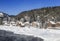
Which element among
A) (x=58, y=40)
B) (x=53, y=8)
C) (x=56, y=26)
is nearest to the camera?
(x=58, y=40)

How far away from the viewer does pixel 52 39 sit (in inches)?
533

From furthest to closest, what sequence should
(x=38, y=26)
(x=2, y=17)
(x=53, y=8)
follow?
(x=53, y=8)
(x=2, y=17)
(x=38, y=26)

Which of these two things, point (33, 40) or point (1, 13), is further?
point (1, 13)

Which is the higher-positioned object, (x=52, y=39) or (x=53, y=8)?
(x=53, y=8)

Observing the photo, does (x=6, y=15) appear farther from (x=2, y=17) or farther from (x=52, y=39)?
(x=52, y=39)

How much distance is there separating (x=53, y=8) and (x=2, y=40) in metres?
29.1

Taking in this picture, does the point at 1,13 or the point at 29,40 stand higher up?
the point at 1,13

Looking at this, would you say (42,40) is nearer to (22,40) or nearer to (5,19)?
(22,40)

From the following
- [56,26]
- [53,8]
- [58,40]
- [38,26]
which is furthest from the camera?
[53,8]

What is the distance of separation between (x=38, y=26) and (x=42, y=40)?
8867mm

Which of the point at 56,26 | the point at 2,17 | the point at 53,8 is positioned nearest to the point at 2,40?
the point at 56,26

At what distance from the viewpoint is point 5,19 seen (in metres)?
37.2

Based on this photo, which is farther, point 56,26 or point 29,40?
point 56,26

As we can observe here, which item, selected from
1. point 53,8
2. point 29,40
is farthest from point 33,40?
point 53,8
